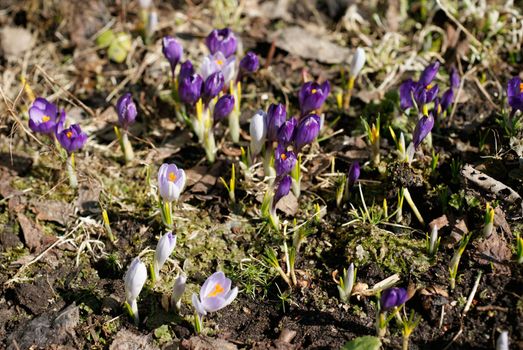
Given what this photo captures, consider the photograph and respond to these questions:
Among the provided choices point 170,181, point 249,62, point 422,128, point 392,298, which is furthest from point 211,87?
point 392,298

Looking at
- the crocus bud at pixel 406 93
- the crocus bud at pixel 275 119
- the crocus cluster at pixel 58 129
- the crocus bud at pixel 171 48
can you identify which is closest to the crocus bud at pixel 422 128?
the crocus bud at pixel 406 93

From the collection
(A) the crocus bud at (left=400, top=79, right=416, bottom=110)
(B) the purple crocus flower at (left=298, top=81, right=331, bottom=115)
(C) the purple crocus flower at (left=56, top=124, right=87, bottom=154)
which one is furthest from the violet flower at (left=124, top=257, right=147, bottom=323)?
(A) the crocus bud at (left=400, top=79, right=416, bottom=110)

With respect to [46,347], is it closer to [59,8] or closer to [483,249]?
[483,249]

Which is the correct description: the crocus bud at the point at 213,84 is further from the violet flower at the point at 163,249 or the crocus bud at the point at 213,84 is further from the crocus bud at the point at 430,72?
the crocus bud at the point at 430,72

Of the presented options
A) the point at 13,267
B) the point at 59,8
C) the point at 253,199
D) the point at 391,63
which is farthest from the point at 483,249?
the point at 59,8

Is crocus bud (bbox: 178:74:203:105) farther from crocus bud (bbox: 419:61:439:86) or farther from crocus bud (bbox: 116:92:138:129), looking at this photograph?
crocus bud (bbox: 419:61:439:86)
